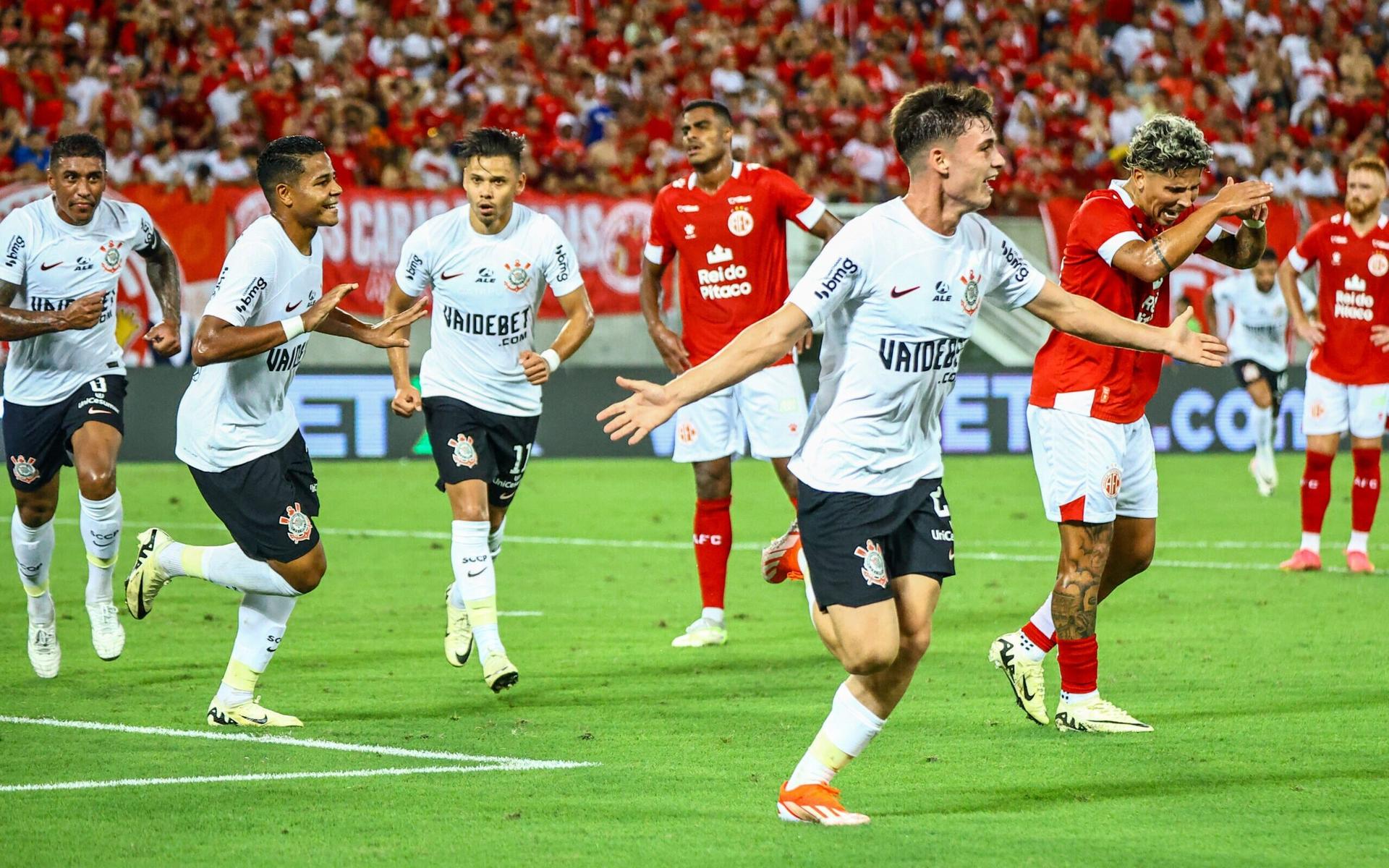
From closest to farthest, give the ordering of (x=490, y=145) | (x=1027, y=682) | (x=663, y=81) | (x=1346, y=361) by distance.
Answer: (x=1027, y=682), (x=490, y=145), (x=1346, y=361), (x=663, y=81)

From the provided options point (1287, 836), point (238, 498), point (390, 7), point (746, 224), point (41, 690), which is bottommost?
point (41, 690)

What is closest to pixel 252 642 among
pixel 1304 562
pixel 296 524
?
pixel 296 524

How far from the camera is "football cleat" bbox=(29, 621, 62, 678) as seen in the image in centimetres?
802

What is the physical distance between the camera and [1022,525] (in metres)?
14.3

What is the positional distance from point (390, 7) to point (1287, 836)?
64.6 feet

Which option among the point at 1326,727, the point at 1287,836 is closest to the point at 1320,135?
the point at 1326,727

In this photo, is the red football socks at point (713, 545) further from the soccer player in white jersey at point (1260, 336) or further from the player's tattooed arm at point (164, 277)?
the soccer player in white jersey at point (1260, 336)

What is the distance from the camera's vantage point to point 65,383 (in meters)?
8.37

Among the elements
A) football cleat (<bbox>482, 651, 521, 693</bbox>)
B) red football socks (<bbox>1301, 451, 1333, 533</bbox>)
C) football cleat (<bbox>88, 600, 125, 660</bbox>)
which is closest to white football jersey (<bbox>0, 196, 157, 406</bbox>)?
football cleat (<bbox>88, 600, 125, 660</bbox>)

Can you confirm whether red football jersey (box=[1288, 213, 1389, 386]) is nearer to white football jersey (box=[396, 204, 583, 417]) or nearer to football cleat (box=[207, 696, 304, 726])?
white football jersey (box=[396, 204, 583, 417])

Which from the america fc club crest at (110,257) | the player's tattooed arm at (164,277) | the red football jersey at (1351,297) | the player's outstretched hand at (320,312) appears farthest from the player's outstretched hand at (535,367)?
the red football jersey at (1351,297)

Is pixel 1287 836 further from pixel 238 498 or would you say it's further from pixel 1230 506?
pixel 1230 506

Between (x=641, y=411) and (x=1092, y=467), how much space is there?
2668 mm

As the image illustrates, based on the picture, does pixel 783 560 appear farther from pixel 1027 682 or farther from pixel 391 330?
pixel 391 330
